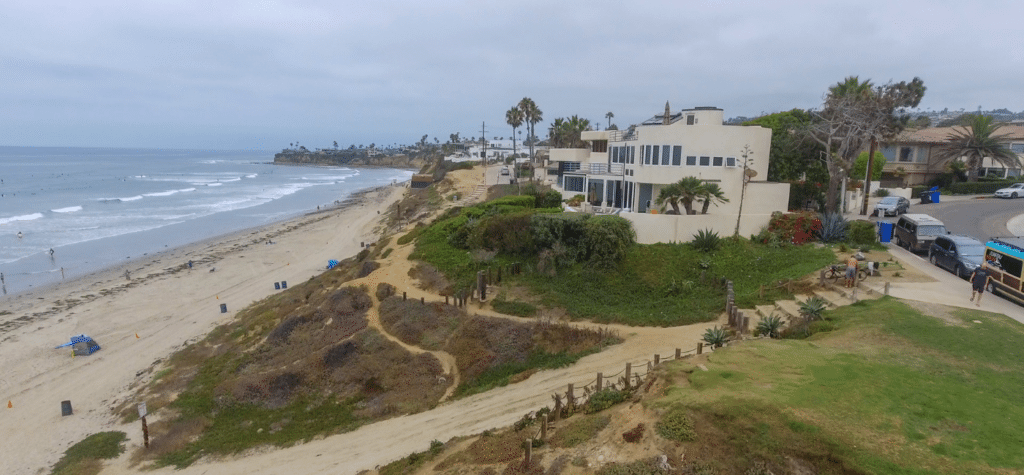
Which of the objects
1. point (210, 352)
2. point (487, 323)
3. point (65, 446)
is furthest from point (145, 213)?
point (487, 323)

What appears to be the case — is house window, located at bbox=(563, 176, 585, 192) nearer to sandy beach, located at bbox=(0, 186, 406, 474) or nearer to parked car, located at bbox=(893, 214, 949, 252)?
parked car, located at bbox=(893, 214, 949, 252)

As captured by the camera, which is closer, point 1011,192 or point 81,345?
point 81,345

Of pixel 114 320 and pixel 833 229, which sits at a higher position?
pixel 833 229

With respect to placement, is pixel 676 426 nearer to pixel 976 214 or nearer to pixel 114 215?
pixel 976 214

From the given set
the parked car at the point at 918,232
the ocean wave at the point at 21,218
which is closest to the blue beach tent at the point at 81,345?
the parked car at the point at 918,232

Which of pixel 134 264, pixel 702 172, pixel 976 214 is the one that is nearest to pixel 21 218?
pixel 134 264

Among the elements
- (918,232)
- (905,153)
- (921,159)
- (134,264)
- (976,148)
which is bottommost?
(134,264)

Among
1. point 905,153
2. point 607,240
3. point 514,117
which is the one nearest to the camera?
point 607,240

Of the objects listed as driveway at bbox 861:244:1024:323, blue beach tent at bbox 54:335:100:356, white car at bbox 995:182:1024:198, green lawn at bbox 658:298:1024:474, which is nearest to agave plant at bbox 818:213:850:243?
driveway at bbox 861:244:1024:323
